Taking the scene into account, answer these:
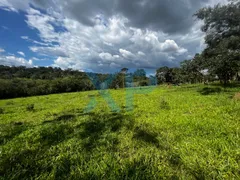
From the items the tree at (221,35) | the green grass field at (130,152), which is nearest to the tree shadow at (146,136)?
the green grass field at (130,152)

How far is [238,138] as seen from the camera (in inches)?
132

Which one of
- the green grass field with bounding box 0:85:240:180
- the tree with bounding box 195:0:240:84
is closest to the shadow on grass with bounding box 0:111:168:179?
the green grass field with bounding box 0:85:240:180

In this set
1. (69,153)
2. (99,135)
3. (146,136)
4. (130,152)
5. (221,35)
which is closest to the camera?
(130,152)

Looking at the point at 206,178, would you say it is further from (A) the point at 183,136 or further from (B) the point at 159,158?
(A) the point at 183,136

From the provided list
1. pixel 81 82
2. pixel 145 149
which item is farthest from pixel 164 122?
pixel 81 82

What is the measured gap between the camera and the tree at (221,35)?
11969 millimetres

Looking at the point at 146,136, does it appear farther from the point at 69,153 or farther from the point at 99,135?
the point at 69,153

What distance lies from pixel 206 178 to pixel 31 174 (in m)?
3.24

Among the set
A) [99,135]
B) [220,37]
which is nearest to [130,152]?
[99,135]

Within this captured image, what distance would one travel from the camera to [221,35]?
13.3 metres

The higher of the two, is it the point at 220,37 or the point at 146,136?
the point at 220,37

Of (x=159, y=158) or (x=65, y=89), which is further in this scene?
(x=65, y=89)

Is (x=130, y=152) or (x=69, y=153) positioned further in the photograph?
(x=69, y=153)

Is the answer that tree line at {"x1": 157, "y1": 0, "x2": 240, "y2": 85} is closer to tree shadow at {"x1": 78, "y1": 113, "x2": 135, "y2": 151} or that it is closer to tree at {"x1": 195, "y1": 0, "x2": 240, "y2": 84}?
tree at {"x1": 195, "y1": 0, "x2": 240, "y2": 84}
